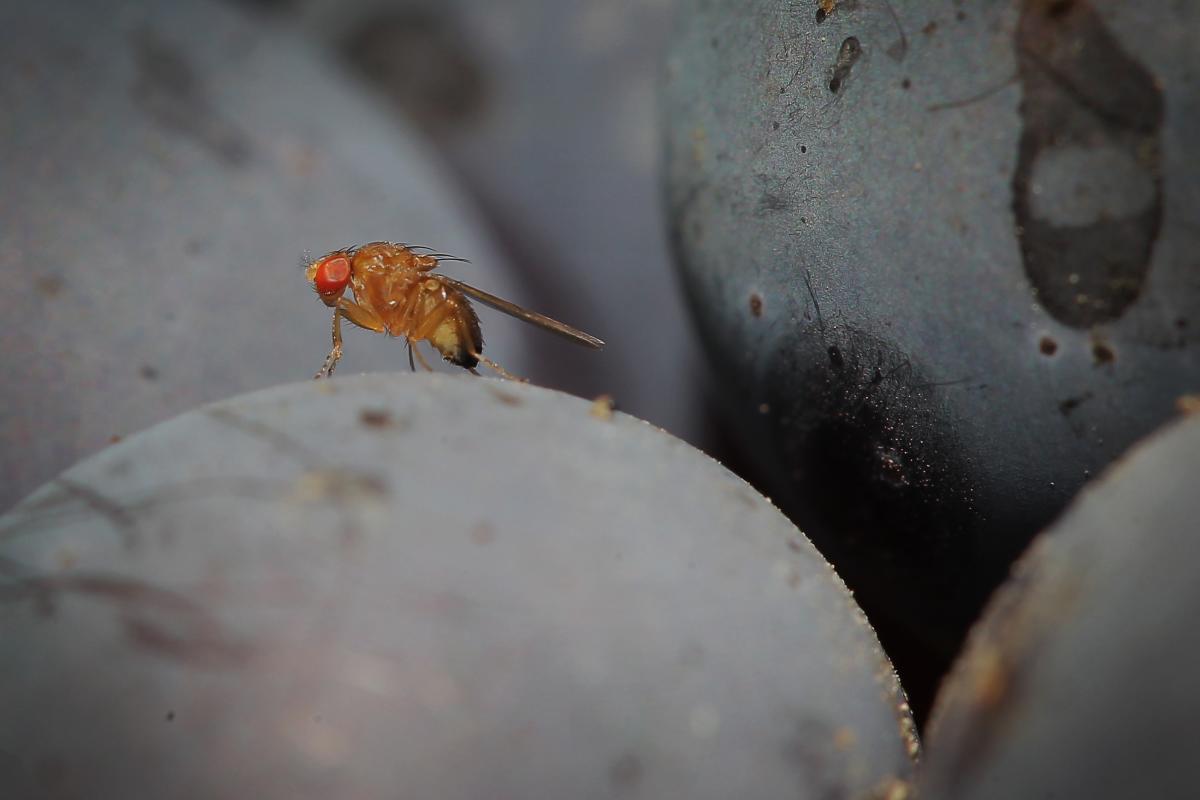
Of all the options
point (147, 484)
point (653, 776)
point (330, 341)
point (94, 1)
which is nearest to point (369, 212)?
point (330, 341)

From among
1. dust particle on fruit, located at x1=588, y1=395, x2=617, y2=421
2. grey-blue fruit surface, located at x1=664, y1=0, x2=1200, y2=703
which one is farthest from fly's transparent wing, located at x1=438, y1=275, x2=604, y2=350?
dust particle on fruit, located at x1=588, y1=395, x2=617, y2=421

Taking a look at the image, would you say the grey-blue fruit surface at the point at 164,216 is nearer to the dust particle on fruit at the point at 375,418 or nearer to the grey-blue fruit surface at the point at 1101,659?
the dust particle on fruit at the point at 375,418

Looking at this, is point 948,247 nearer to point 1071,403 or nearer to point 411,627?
point 1071,403

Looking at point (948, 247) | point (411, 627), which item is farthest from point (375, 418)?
point (948, 247)

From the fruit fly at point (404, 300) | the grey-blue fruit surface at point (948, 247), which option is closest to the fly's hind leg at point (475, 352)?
the fruit fly at point (404, 300)

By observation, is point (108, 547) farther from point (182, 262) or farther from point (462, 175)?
point (462, 175)

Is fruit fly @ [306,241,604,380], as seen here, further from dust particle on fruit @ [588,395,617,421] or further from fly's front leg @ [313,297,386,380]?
dust particle on fruit @ [588,395,617,421]

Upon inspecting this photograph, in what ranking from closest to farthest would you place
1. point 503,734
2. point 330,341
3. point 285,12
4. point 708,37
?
point 503,734
point 708,37
point 330,341
point 285,12

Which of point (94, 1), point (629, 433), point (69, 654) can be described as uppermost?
point (94, 1)
